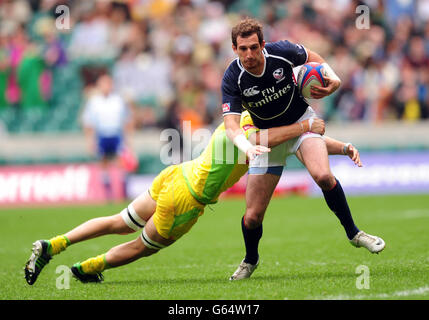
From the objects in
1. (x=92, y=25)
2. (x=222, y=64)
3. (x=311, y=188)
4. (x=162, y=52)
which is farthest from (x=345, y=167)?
(x=92, y=25)

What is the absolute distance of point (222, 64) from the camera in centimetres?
A: 1784

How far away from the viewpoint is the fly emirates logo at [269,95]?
6.52 meters

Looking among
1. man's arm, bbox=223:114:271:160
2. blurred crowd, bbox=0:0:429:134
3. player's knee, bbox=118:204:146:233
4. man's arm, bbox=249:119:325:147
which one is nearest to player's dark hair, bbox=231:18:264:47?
man's arm, bbox=223:114:271:160

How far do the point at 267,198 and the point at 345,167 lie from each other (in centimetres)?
932

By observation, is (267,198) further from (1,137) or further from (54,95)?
(54,95)

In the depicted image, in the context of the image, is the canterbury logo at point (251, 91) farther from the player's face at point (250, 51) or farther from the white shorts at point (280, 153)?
the white shorts at point (280, 153)

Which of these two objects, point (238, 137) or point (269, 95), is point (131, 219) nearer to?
point (238, 137)

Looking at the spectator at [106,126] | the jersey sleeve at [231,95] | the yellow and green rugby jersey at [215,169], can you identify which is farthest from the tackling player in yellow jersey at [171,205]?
the spectator at [106,126]

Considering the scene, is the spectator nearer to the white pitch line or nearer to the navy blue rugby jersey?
the navy blue rugby jersey

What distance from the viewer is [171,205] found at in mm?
6445

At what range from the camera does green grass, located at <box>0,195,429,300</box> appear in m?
5.84

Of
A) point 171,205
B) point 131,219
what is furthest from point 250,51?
point 131,219

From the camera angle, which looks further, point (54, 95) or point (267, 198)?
point (54, 95)

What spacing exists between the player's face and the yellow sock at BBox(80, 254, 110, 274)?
2.06m
